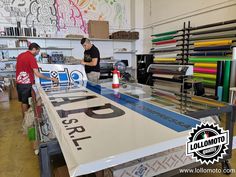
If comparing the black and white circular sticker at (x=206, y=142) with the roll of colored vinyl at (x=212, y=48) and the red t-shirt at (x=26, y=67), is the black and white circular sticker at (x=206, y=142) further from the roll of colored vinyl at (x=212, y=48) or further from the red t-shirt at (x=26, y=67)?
the roll of colored vinyl at (x=212, y=48)

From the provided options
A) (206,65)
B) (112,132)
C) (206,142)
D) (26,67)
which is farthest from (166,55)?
(112,132)

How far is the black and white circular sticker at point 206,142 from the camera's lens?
106cm

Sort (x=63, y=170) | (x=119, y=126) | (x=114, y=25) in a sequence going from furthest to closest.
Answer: (x=114, y=25), (x=63, y=170), (x=119, y=126)

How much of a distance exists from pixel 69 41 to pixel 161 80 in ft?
10.9

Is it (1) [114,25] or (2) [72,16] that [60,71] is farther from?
(1) [114,25]

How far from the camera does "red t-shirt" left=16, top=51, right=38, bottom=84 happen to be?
3.14m

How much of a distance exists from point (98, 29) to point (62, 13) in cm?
127

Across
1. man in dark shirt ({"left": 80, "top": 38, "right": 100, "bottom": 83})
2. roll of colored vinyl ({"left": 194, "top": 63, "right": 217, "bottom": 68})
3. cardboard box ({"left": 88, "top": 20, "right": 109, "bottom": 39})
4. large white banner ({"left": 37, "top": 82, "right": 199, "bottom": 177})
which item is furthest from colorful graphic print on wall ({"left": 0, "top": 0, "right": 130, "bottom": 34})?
large white banner ({"left": 37, "top": 82, "right": 199, "bottom": 177})

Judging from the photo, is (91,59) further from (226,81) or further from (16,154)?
(226,81)

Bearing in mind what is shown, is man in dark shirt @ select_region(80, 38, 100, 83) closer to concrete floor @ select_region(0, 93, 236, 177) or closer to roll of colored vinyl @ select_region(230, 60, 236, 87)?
concrete floor @ select_region(0, 93, 236, 177)

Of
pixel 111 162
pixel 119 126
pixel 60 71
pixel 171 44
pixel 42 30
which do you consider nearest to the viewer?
pixel 111 162

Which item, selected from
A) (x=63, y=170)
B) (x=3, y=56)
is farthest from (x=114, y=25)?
(x=63, y=170)

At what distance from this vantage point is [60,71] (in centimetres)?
344

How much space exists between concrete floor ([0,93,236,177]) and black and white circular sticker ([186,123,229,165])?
2.70 ft
